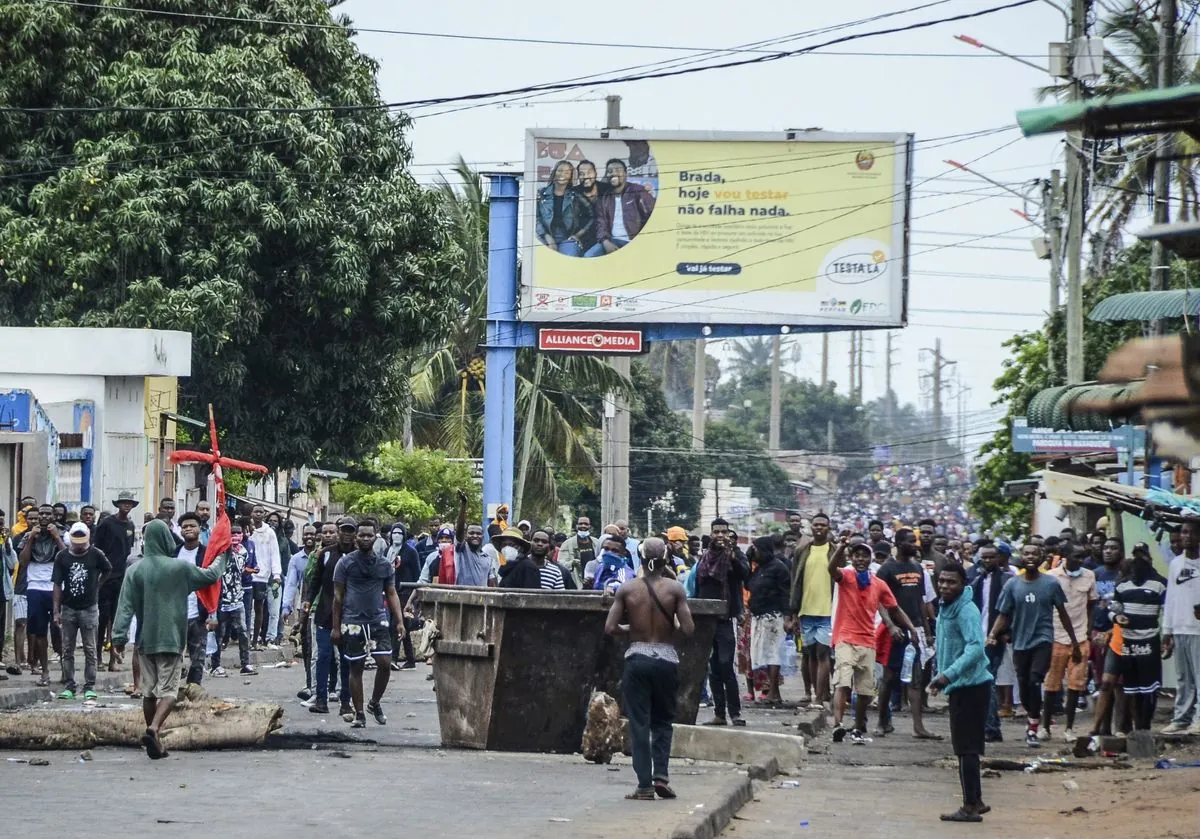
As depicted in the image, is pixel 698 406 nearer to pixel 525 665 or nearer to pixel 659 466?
pixel 659 466

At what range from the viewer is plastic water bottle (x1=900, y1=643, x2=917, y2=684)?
58.3 ft

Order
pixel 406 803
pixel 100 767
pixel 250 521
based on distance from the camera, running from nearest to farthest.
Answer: pixel 406 803 → pixel 100 767 → pixel 250 521

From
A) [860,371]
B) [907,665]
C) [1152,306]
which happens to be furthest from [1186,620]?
[860,371]

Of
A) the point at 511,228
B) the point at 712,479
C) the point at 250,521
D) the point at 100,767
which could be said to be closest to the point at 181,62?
the point at 511,228

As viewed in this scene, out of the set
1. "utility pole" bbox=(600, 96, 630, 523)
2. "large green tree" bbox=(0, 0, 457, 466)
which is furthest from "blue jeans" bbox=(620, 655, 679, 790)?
"utility pole" bbox=(600, 96, 630, 523)

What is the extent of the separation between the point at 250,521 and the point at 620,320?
14507mm

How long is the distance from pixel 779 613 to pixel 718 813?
832 centimetres

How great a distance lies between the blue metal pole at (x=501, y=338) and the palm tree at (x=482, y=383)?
4.82 meters

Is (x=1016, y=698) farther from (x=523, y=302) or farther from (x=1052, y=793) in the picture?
(x=523, y=302)

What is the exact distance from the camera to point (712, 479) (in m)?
77.0

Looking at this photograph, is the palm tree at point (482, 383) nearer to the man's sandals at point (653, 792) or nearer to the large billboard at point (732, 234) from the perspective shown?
the large billboard at point (732, 234)

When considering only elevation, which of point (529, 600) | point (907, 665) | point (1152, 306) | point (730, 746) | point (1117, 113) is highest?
point (1152, 306)

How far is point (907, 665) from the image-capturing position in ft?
60.6

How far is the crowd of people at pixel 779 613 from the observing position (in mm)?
13148
